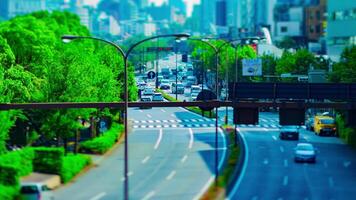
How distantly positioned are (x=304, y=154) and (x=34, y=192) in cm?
2092

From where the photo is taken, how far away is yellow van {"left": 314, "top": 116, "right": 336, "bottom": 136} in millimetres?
59188

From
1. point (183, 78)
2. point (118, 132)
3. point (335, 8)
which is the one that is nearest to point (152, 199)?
point (118, 132)

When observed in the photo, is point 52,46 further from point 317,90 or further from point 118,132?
point 317,90

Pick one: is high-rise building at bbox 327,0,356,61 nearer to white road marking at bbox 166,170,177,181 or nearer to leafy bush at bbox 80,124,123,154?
leafy bush at bbox 80,124,123,154

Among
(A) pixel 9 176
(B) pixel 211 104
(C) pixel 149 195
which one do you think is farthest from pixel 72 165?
(B) pixel 211 104

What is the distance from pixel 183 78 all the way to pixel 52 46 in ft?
98.1

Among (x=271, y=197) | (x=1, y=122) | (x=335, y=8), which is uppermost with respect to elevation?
(x=335, y=8)

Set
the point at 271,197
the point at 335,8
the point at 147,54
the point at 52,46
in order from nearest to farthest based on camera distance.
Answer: the point at 271,197
the point at 147,54
the point at 52,46
the point at 335,8

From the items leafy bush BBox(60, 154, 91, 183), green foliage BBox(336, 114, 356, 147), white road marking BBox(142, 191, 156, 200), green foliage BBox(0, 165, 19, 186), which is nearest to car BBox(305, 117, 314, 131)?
green foliage BBox(336, 114, 356, 147)

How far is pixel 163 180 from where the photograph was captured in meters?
42.1

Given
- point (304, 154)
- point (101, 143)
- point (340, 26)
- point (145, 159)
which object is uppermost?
point (340, 26)

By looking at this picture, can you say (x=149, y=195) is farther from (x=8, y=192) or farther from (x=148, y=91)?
(x=148, y=91)

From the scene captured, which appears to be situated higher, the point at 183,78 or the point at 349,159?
the point at 183,78

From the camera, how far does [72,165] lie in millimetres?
38406
